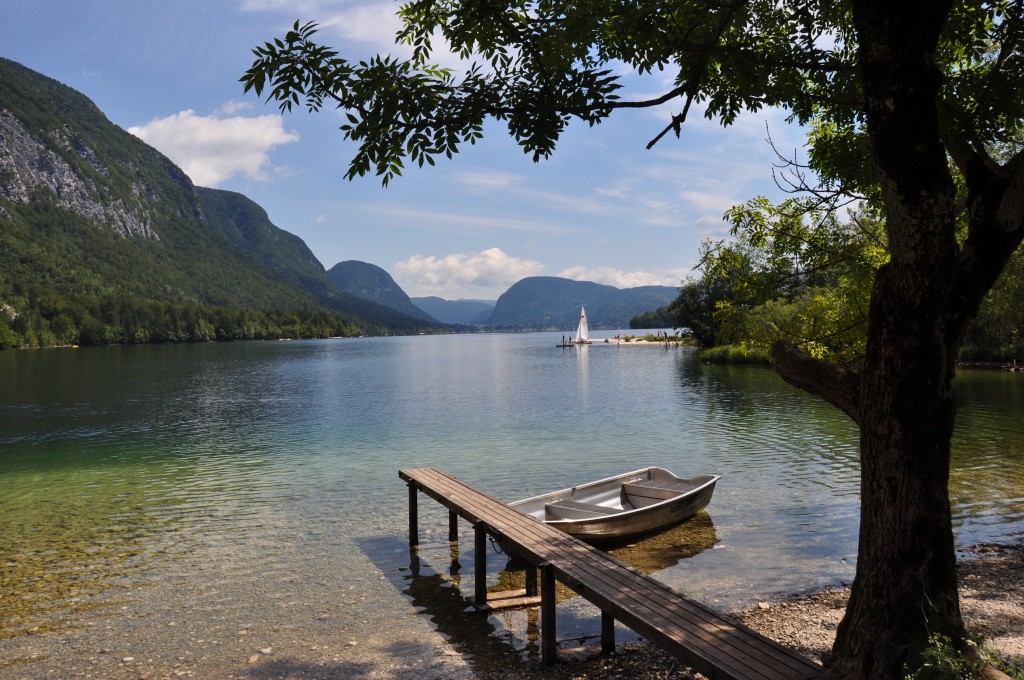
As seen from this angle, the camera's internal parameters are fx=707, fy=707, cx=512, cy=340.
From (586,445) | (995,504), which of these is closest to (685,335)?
(586,445)

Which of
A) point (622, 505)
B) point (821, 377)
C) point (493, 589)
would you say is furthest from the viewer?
point (622, 505)

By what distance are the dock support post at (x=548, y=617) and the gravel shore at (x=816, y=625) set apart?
0.20 metres

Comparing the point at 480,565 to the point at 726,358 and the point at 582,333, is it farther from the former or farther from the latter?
the point at 582,333

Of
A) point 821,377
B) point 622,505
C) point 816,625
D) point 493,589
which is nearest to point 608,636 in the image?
point 816,625

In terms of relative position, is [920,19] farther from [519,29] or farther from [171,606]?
[171,606]

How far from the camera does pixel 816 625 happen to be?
35.2ft

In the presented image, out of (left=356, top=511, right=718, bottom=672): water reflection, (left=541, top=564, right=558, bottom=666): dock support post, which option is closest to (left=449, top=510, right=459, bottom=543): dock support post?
(left=356, top=511, right=718, bottom=672): water reflection

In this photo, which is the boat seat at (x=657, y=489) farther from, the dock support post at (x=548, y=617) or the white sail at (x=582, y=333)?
the white sail at (x=582, y=333)

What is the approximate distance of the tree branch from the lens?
6988 millimetres

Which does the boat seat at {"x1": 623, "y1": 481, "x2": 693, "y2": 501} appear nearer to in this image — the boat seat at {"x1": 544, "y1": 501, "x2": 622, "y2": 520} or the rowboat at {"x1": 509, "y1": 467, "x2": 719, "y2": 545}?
the rowboat at {"x1": 509, "y1": 467, "x2": 719, "y2": 545}

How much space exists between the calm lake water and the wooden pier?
1345 mm

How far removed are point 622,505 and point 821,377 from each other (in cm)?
1187

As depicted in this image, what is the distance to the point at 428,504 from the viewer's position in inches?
830

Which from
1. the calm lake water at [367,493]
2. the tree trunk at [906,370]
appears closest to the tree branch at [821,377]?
the tree trunk at [906,370]
